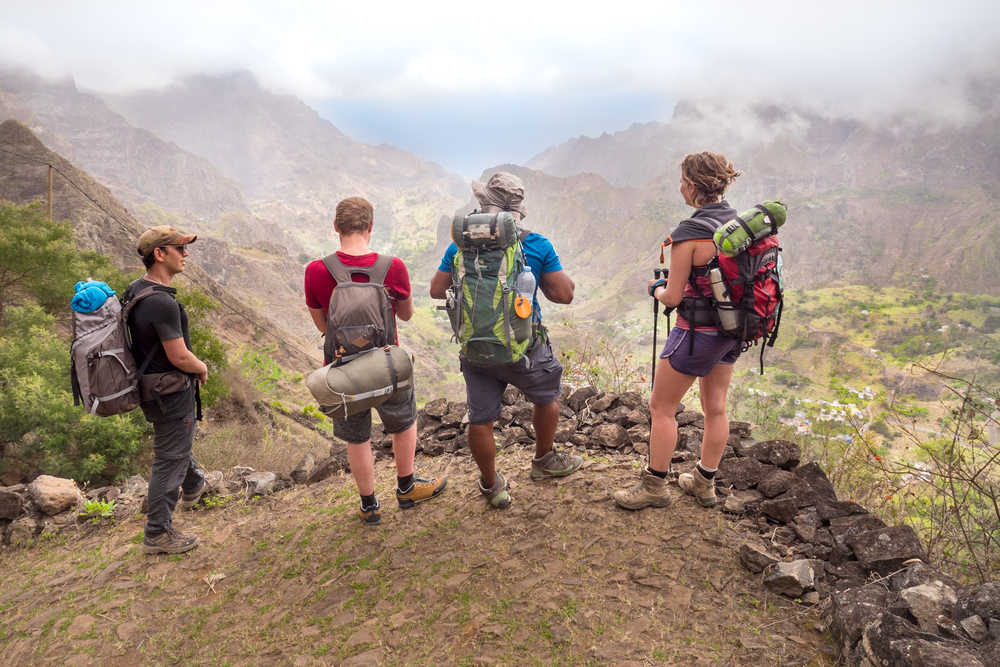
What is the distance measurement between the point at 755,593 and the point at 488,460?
171cm

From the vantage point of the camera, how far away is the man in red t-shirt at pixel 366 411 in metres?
2.93

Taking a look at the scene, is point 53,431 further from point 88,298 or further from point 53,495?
point 88,298

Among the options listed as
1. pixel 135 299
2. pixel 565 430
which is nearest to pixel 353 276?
pixel 135 299

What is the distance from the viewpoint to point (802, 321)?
9138cm

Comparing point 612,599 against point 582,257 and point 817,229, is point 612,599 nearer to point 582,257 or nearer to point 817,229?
point 817,229

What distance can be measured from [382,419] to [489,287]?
3.86 ft

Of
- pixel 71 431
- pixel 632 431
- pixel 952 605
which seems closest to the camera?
pixel 952 605

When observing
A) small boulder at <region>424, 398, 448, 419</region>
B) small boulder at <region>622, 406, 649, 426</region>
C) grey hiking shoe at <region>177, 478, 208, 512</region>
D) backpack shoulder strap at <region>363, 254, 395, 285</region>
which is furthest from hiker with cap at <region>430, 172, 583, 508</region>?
grey hiking shoe at <region>177, 478, 208, 512</region>

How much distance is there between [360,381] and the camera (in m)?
2.86

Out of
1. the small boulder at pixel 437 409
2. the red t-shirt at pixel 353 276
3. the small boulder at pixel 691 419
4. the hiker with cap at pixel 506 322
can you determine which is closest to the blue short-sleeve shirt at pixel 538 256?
the hiker with cap at pixel 506 322

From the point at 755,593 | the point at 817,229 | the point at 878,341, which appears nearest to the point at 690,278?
the point at 755,593

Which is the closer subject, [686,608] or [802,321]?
[686,608]

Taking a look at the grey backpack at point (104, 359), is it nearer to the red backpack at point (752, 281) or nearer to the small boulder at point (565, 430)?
the small boulder at point (565, 430)

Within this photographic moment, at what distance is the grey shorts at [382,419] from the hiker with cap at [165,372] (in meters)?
0.89
